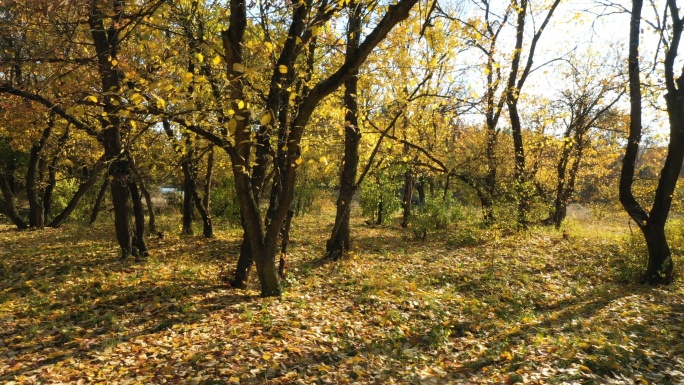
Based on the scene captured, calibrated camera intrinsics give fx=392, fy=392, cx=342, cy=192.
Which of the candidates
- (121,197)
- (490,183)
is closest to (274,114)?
(121,197)

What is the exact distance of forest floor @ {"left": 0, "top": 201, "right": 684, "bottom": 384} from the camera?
4.04 m

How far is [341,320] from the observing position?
550cm

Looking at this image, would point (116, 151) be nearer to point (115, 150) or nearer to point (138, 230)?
point (115, 150)

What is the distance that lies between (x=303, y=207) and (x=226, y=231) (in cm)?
977

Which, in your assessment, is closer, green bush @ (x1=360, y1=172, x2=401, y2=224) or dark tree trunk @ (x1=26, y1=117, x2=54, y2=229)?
dark tree trunk @ (x1=26, y1=117, x2=54, y2=229)

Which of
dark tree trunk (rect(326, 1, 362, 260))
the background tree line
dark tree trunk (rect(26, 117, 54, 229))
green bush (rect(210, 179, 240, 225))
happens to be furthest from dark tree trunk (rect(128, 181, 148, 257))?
dark tree trunk (rect(26, 117, 54, 229))

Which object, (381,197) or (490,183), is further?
(381,197)

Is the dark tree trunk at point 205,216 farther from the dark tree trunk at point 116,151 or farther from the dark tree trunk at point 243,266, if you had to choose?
the dark tree trunk at point 243,266

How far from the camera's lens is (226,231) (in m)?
12.7

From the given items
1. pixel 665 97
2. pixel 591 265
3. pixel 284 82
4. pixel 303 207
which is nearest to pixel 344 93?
pixel 284 82

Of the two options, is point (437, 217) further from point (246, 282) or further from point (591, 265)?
point (246, 282)

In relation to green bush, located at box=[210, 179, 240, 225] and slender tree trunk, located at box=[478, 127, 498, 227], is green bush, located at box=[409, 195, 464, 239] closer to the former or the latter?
slender tree trunk, located at box=[478, 127, 498, 227]

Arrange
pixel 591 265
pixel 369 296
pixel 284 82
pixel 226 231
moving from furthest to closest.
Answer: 1. pixel 226 231
2. pixel 591 265
3. pixel 369 296
4. pixel 284 82

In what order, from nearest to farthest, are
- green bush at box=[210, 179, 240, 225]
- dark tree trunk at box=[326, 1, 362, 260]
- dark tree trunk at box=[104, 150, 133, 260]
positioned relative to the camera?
dark tree trunk at box=[104, 150, 133, 260] < dark tree trunk at box=[326, 1, 362, 260] < green bush at box=[210, 179, 240, 225]
